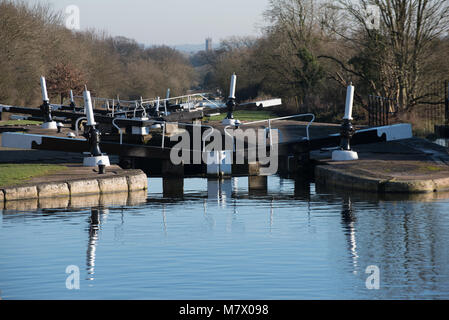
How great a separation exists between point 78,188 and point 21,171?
7.92 feet

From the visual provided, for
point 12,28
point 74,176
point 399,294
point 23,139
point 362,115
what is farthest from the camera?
point 12,28

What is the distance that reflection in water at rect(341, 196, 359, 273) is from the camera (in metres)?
10.5

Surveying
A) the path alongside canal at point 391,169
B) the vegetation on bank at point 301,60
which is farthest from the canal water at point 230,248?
the vegetation on bank at point 301,60

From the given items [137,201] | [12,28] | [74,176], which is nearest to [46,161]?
[74,176]

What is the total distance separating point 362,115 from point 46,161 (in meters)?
19.4

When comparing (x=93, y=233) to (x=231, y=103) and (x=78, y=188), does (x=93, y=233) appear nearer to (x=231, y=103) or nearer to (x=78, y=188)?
(x=78, y=188)

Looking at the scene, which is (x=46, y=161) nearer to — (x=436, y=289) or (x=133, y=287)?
(x=133, y=287)

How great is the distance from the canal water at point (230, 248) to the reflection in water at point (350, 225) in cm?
2

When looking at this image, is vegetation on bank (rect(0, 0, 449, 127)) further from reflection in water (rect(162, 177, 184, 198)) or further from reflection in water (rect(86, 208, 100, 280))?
reflection in water (rect(86, 208, 100, 280))

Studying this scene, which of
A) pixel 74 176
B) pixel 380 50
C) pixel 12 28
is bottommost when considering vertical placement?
pixel 74 176

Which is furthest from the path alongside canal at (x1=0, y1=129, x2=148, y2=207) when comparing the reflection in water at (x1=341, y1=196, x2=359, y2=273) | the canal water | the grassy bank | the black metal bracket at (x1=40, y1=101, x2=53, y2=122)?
the black metal bracket at (x1=40, y1=101, x2=53, y2=122)

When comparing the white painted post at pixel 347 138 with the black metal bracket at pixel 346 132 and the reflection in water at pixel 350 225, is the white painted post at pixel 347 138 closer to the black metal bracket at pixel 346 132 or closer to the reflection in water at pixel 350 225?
the black metal bracket at pixel 346 132

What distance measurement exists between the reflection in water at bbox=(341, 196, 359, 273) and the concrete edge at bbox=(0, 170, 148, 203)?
4713 millimetres

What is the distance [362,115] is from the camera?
38031mm
